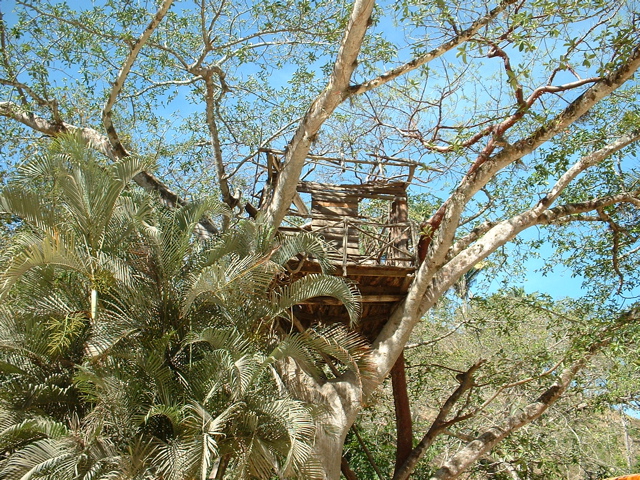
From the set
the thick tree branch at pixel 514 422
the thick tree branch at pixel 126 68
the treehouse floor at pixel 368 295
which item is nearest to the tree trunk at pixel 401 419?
the thick tree branch at pixel 514 422

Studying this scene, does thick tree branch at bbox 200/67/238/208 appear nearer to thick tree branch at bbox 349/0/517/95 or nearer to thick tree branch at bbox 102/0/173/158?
thick tree branch at bbox 102/0/173/158

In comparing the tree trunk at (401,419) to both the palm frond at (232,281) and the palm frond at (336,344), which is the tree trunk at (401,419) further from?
the palm frond at (232,281)

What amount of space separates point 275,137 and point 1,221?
18.9 feet

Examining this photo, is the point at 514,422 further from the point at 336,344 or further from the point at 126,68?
the point at 126,68

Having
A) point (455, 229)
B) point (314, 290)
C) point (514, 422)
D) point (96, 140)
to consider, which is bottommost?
point (514, 422)

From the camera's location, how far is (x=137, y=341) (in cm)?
700

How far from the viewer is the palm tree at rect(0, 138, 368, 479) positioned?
19.8ft

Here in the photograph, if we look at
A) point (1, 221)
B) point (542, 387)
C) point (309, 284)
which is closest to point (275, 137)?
point (1, 221)

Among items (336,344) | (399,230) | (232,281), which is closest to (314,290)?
(336,344)

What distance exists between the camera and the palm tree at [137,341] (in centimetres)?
602

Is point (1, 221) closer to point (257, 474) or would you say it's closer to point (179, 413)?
point (179, 413)

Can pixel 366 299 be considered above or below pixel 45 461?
above

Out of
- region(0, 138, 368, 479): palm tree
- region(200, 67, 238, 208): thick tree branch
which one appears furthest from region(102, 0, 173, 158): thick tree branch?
region(0, 138, 368, 479): palm tree

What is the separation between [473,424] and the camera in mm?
12844
